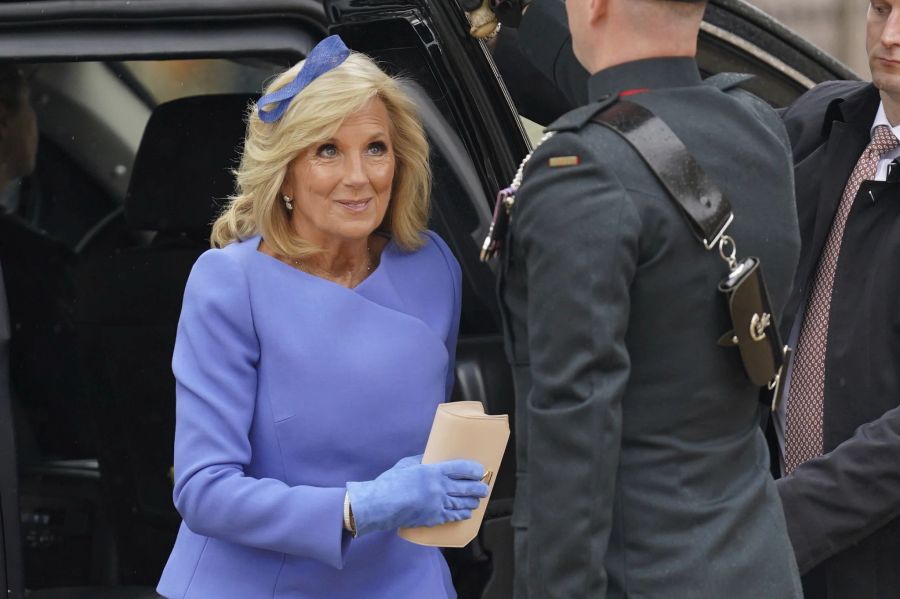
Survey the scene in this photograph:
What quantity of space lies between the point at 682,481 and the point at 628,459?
0.07 metres

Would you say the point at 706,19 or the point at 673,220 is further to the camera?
the point at 706,19

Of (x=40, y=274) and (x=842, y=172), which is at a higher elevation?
(x=842, y=172)

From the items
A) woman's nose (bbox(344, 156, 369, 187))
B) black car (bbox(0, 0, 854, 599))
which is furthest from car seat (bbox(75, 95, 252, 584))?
woman's nose (bbox(344, 156, 369, 187))

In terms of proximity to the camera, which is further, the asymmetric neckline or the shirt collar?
the shirt collar

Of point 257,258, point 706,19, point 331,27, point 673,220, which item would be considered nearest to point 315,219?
point 257,258

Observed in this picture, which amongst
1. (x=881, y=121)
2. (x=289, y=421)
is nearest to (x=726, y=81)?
(x=881, y=121)

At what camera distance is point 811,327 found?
7.86 ft

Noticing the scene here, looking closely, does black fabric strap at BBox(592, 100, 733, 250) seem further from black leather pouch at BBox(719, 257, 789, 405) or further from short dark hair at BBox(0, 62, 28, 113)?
short dark hair at BBox(0, 62, 28, 113)

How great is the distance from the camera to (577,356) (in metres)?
1.65

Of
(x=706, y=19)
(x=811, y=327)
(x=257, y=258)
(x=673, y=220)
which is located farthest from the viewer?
(x=706, y=19)

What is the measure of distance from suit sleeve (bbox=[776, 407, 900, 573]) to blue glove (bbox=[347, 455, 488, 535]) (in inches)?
23.4

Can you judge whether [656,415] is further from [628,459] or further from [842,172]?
[842,172]

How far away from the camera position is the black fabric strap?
5.54 feet

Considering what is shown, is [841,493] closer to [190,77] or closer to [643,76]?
[643,76]
